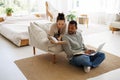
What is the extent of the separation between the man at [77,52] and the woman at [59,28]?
0.53 ft

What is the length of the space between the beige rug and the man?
11 cm

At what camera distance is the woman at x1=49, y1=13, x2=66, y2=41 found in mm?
2875

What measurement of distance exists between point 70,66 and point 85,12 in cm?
458

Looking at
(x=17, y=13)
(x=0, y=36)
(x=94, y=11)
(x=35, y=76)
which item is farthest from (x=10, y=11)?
(x=35, y=76)

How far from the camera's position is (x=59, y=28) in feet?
9.70

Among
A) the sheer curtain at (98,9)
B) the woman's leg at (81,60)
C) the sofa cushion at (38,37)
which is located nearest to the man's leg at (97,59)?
the woman's leg at (81,60)

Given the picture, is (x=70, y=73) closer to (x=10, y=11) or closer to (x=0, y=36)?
(x=0, y=36)

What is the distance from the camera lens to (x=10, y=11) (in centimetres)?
557

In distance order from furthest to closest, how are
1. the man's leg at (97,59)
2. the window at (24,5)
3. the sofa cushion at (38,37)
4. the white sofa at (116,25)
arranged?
the window at (24,5)
the white sofa at (116,25)
the sofa cushion at (38,37)
the man's leg at (97,59)

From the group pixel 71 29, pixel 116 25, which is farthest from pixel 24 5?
pixel 71 29

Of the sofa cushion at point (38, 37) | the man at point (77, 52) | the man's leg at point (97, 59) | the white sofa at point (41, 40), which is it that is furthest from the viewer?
the sofa cushion at point (38, 37)

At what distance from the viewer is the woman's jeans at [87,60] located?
98.7 inches

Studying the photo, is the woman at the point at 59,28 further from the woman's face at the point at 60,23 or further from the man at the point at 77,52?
the man at the point at 77,52

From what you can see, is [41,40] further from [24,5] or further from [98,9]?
[98,9]
